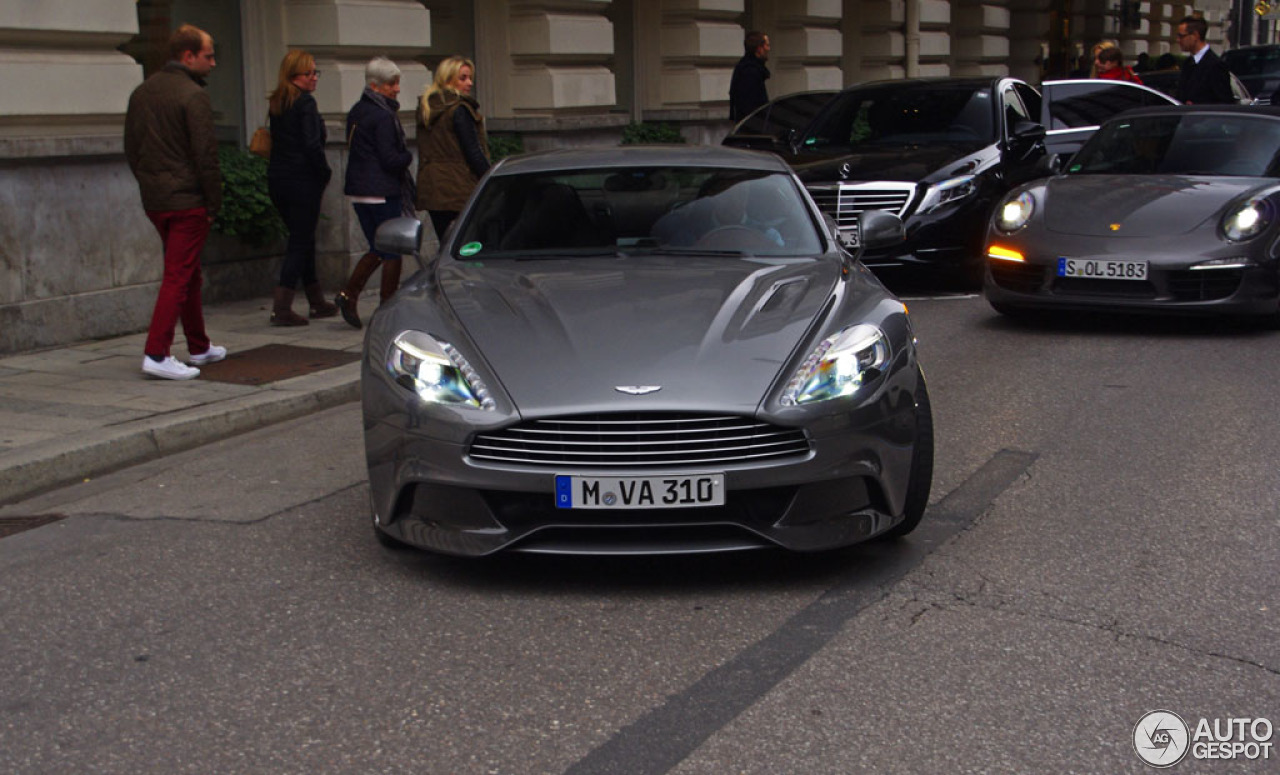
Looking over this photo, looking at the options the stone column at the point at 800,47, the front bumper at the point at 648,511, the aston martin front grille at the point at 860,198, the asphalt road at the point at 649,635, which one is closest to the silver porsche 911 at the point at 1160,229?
the aston martin front grille at the point at 860,198

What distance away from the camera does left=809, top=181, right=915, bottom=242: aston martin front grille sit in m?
11.6

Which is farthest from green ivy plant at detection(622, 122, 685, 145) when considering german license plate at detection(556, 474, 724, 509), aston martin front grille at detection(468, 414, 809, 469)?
german license plate at detection(556, 474, 724, 509)

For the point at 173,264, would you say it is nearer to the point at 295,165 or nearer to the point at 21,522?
the point at 295,165

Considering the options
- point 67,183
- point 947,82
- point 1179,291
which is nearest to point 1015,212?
point 1179,291

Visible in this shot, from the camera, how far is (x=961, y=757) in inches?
138

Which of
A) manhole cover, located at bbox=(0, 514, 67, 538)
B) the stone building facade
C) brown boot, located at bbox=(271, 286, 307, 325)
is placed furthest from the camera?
brown boot, located at bbox=(271, 286, 307, 325)

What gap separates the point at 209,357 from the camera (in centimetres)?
883

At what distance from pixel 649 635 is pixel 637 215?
2278 millimetres

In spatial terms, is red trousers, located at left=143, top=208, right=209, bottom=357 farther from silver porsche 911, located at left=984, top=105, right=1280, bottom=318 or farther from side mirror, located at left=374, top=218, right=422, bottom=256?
silver porsche 911, located at left=984, top=105, right=1280, bottom=318

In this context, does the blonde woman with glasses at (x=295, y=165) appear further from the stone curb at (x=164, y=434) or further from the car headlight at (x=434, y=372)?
the car headlight at (x=434, y=372)

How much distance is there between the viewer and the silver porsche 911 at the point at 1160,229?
934 cm

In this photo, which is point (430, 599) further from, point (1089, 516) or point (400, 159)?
point (400, 159)

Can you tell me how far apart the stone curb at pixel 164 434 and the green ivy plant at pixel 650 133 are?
9.66 metres

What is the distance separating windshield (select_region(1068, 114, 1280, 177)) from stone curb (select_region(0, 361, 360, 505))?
564 centimetres
